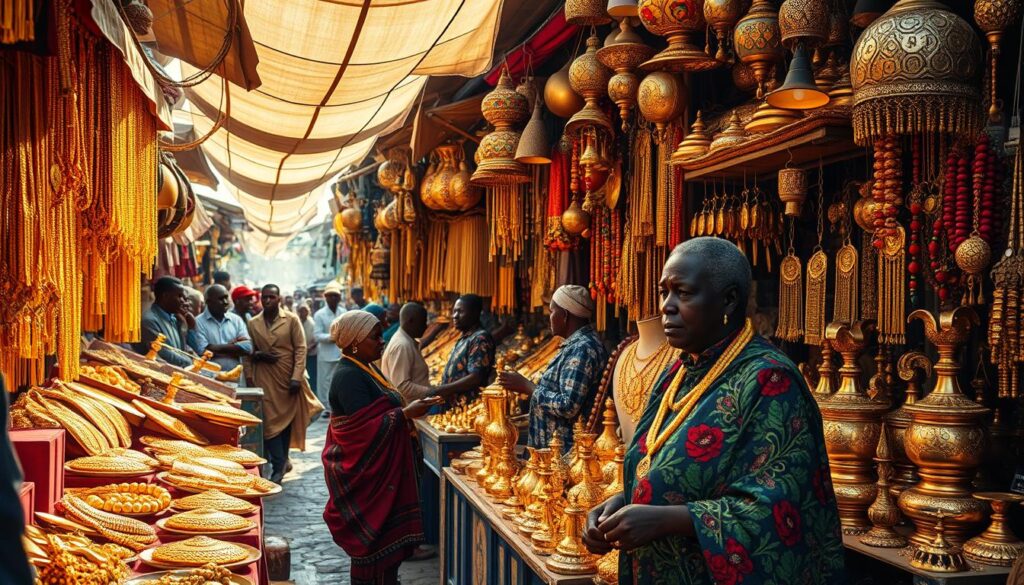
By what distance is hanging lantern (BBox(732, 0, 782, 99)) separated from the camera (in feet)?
10.4

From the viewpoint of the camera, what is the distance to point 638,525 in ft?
6.62

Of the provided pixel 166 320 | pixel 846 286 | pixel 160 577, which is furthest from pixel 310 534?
pixel 846 286

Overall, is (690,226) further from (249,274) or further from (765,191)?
(249,274)

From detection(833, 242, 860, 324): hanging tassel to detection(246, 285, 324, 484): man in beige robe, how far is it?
20.9 feet

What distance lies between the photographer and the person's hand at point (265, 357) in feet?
28.9

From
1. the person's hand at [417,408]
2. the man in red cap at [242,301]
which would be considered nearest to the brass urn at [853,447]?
the person's hand at [417,408]

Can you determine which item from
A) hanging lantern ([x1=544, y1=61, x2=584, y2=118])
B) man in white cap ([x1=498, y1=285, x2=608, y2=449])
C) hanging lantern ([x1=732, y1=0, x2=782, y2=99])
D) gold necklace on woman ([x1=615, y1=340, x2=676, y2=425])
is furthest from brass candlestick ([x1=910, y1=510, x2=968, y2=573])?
hanging lantern ([x1=544, y1=61, x2=584, y2=118])

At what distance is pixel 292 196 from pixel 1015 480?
7873 mm

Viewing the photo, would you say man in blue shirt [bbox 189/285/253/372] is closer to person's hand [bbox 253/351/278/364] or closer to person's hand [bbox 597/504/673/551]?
person's hand [bbox 253/351/278/364]

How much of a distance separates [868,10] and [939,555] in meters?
1.55

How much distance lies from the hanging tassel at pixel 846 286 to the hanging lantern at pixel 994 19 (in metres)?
0.84

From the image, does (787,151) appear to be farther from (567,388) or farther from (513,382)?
(513,382)

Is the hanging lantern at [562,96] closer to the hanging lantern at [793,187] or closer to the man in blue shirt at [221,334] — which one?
the hanging lantern at [793,187]

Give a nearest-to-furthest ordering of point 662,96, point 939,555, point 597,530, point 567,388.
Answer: point 597,530 < point 939,555 < point 662,96 < point 567,388
